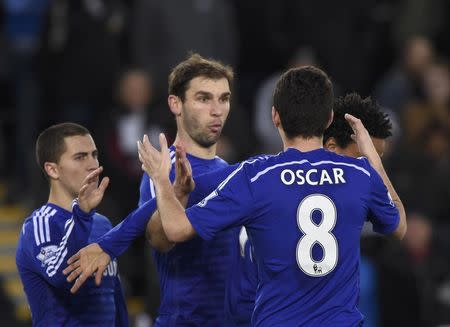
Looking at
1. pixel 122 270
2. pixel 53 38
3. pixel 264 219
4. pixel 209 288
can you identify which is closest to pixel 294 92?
pixel 264 219

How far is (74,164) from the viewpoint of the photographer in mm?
A: 7309

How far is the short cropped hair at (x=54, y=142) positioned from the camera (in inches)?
289

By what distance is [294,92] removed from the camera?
6273 mm

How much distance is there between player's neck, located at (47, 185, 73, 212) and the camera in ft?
23.9

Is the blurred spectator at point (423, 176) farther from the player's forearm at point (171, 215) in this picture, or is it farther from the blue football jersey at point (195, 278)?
the player's forearm at point (171, 215)

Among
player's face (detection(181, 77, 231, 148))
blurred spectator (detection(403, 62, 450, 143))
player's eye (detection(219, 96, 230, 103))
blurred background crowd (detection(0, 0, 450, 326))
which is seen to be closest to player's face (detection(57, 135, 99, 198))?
player's face (detection(181, 77, 231, 148))

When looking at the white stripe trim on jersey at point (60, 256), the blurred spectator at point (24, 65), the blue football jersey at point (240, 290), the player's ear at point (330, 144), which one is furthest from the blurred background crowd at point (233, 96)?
the player's ear at point (330, 144)

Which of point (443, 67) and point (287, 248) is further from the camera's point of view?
point (443, 67)

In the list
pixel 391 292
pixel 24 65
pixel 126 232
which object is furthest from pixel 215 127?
pixel 24 65

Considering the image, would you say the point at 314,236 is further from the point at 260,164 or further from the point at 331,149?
the point at 331,149

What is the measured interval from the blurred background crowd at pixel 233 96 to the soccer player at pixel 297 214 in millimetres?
5368

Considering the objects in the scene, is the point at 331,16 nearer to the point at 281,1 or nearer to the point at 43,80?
the point at 281,1

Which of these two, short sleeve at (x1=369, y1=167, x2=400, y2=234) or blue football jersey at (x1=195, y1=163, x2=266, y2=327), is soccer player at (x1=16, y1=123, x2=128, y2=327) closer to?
blue football jersey at (x1=195, y1=163, x2=266, y2=327)

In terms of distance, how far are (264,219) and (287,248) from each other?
18 centimetres
